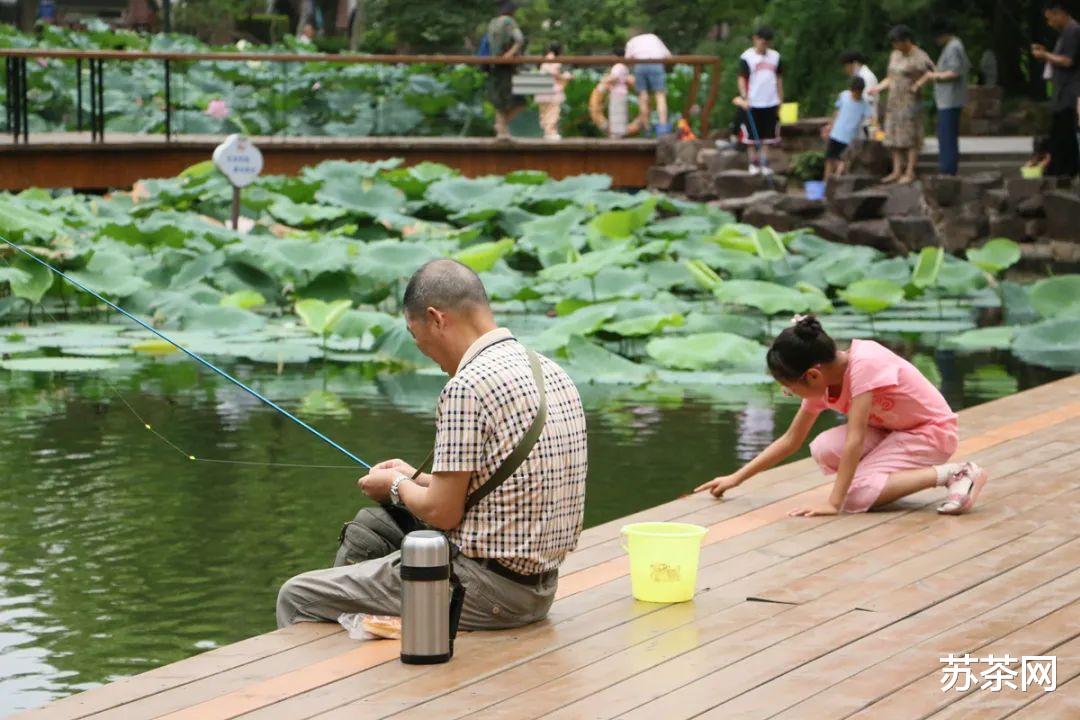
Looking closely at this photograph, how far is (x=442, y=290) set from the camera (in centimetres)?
394

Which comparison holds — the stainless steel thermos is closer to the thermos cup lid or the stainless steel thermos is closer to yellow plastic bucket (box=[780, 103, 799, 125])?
the thermos cup lid

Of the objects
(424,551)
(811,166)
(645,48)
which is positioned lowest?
(424,551)

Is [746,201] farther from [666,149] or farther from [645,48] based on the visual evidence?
[645,48]

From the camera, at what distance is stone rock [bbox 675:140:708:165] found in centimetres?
1936

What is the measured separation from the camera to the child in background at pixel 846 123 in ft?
56.7

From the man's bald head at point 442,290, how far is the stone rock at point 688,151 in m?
15.6

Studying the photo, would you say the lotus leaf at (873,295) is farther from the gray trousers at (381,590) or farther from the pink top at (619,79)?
the gray trousers at (381,590)

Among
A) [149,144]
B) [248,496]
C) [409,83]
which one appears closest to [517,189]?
[409,83]

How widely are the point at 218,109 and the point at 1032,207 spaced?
8.48 meters

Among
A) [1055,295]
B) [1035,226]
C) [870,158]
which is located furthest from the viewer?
[870,158]

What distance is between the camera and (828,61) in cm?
2333

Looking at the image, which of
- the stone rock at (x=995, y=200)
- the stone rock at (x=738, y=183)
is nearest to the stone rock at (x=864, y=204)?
the stone rock at (x=995, y=200)

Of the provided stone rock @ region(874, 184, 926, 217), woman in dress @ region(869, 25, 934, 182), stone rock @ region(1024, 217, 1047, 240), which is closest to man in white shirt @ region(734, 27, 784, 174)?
woman in dress @ region(869, 25, 934, 182)

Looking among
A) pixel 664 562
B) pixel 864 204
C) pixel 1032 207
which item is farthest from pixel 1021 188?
pixel 664 562
